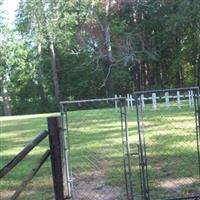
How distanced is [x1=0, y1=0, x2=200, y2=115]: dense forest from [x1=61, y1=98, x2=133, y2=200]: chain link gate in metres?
37.2

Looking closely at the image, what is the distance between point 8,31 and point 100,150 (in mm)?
44428

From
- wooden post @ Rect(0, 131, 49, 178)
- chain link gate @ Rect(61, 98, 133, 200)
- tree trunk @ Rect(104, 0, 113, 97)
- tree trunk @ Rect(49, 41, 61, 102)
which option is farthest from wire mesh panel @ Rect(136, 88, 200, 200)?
tree trunk @ Rect(49, 41, 61, 102)

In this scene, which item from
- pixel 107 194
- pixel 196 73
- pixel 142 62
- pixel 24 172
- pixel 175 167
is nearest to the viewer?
pixel 107 194

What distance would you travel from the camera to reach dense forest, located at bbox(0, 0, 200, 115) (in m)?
53.2

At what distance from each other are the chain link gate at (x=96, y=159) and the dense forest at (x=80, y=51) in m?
37.2

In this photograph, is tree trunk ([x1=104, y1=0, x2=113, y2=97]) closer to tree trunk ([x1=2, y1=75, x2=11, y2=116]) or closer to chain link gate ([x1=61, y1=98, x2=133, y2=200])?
tree trunk ([x1=2, y1=75, x2=11, y2=116])

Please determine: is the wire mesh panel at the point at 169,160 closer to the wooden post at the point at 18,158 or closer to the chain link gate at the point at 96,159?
the chain link gate at the point at 96,159

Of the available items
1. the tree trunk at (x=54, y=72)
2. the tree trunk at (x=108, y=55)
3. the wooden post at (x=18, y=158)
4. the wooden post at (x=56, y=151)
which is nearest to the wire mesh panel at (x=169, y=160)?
the wooden post at (x=56, y=151)

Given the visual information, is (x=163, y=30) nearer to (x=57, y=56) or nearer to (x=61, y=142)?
(x=57, y=56)

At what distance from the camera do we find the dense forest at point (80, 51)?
2094 inches

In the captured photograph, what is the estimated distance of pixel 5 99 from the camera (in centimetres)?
5462

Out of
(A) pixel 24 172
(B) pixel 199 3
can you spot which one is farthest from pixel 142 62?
(A) pixel 24 172

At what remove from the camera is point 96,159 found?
1134 centimetres

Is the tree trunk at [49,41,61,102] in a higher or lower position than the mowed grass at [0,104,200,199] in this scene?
higher
